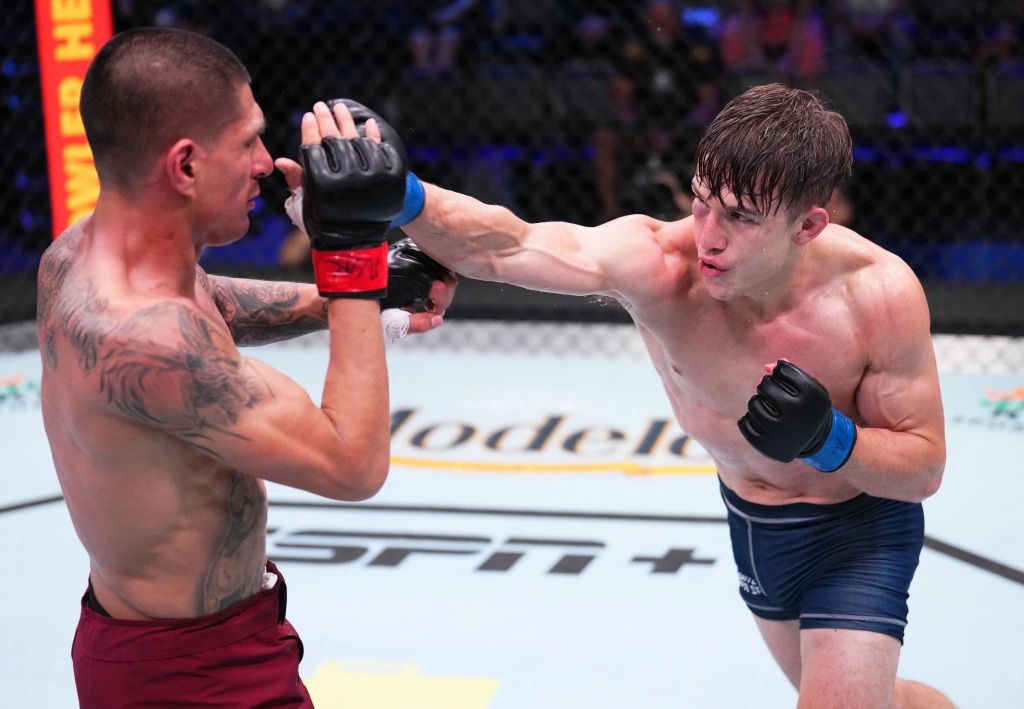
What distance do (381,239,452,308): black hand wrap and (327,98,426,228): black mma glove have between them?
0.18m

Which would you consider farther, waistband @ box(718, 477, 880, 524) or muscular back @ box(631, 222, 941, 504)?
waistband @ box(718, 477, 880, 524)

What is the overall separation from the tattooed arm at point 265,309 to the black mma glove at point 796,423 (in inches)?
26.2

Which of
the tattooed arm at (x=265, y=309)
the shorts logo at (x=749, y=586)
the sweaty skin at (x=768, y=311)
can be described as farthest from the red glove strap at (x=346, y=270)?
the shorts logo at (x=749, y=586)

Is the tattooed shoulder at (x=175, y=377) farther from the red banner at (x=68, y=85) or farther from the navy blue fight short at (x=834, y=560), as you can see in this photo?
the red banner at (x=68, y=85)

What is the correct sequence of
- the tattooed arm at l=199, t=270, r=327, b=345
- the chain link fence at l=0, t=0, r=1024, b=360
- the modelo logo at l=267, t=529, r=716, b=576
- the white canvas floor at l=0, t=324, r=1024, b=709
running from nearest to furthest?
the tattooed arm at l=199, t=270, r=327, b=345 < the white canvas floor at l=0, t=324, r=1024, b=709 < the modelo logo at l=267, t=529, r=716, b=576 < the chain link fence at l=0, t=0, r=1024, b=360

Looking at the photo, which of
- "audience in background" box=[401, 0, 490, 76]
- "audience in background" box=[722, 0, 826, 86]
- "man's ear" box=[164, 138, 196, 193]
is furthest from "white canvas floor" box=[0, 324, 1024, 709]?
"audience in background" box=[401, 0, 490, 76]

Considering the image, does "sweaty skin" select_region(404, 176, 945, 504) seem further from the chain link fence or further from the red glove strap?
the chain link fence

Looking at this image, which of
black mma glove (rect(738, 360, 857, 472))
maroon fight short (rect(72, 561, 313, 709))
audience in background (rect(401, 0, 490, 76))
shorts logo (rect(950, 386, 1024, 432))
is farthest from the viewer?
audience in background (rect(401, 0, 490, 76))

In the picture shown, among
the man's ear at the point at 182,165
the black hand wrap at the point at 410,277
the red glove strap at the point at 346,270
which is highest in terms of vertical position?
the man's ear at the point at 182,165

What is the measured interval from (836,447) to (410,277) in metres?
0.68

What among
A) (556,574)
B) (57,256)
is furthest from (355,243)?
(556,574)

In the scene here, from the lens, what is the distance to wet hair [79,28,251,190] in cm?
154

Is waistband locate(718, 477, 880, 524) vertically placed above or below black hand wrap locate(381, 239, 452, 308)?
below

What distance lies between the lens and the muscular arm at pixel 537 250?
1.81 meters
